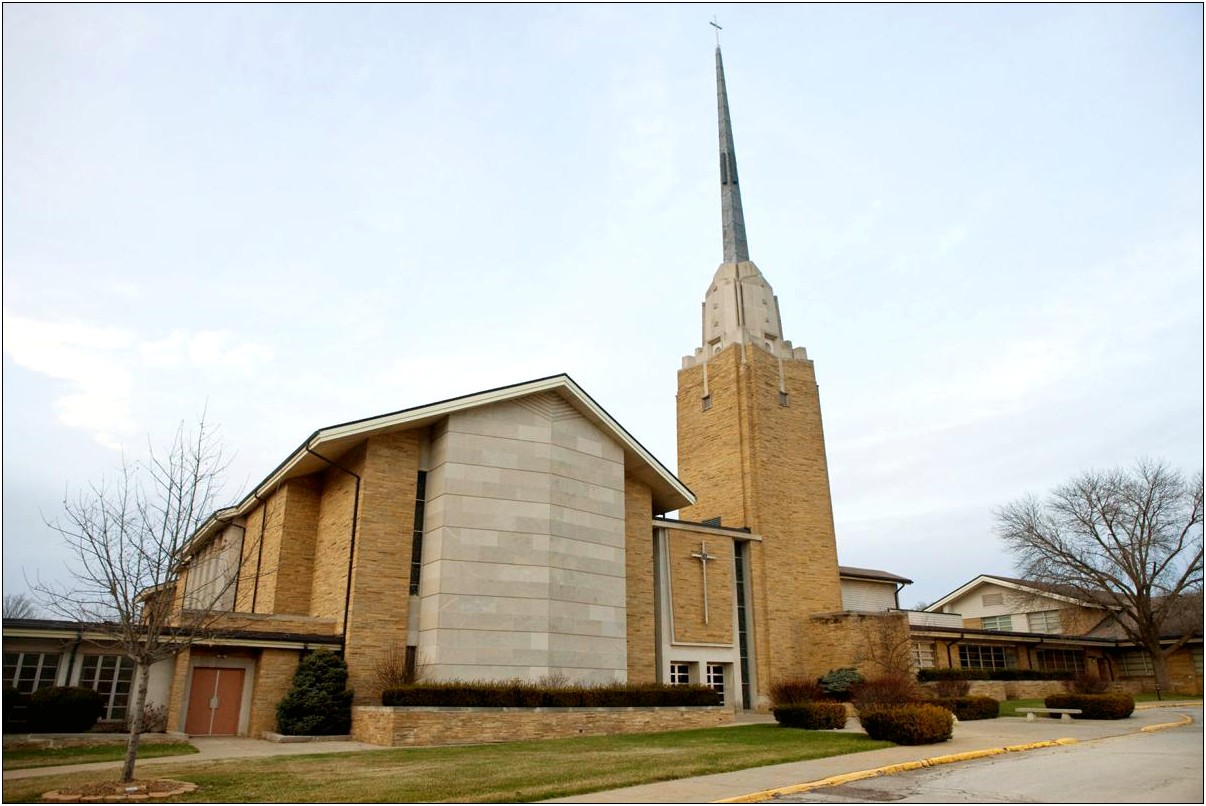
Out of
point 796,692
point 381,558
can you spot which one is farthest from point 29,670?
point 796,692

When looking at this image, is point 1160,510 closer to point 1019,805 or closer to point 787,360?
point 787,360

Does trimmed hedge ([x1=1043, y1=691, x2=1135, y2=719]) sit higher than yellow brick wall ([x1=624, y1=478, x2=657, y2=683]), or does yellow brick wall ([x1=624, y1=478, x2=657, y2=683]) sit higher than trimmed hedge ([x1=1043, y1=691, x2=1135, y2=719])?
yellow brick wall ([x1=624, y1=478, x2=657, y2=683])

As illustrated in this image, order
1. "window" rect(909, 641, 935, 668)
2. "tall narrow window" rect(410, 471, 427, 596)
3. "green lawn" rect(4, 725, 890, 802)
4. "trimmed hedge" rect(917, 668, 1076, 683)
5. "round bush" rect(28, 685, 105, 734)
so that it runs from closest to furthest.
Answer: "green lawn" rect(4, 725, 890, 802) < "round bush" rect(28, 685, 105, 734) < "tall narrow window" rect(410, 471, 427, 596) < "trimmed hedge" rect(917, 668, 1076, 683) < "window" rect(909, 641, 935, 668)

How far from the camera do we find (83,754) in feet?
56.1

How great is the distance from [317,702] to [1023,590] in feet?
132

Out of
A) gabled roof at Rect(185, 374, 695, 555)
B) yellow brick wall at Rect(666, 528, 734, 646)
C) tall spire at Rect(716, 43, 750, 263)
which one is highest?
tall spire at Rect(716, 43, 750, 263)

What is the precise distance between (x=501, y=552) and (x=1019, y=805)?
54.0 ft

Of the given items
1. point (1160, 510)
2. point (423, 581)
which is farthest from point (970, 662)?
point (423, 581)

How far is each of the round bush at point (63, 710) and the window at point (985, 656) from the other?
34774mm

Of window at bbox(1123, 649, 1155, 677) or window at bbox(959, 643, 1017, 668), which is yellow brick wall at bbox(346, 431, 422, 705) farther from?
window at bbox(1123, 649, 1155, 677)

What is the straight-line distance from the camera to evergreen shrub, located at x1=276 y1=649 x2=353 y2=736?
20875mm

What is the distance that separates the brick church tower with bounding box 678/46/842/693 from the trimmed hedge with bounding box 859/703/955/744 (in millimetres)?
14925

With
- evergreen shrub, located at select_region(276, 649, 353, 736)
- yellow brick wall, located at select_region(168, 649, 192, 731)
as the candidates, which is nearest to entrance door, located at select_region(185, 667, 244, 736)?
yellow brick wall, located at select_region(168, 649, 192, 731)

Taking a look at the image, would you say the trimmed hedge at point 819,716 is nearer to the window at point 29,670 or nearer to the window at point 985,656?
the window at point 29,670
